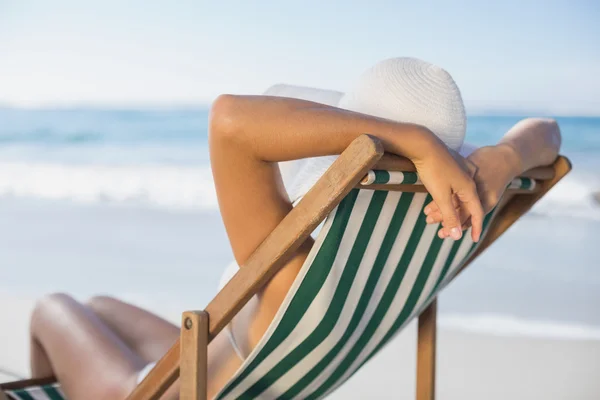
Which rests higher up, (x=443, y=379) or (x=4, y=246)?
(x=4, y=246)

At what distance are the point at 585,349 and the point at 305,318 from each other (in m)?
2.29

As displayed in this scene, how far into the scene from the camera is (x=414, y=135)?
1228mm

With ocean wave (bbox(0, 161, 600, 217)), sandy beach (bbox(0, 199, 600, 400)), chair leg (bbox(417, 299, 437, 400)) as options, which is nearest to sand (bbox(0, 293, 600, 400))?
sandy beach (bbox(0, 199, 600, 400))

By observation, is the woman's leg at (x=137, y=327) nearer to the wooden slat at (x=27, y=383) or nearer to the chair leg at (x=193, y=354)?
the wooden slat at (x=27, y=383)

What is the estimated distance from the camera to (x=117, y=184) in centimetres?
1022

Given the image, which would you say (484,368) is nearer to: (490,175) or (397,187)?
(490,175)

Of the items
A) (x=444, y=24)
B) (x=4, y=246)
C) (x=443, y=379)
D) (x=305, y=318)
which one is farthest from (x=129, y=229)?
(x=305, y=318)

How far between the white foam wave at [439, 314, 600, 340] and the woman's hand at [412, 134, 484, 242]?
10.1 ft

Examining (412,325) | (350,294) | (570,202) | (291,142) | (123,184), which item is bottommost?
(350,294)

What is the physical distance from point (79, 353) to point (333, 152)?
98 cm

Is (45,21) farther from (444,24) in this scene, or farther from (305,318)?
(305,318)

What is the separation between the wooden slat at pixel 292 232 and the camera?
3.84 feet

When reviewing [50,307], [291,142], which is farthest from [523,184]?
[50,307]

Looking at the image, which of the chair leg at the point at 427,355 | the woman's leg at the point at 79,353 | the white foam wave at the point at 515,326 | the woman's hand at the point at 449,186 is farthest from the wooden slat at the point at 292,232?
the white foam wave at the point at 515,326
